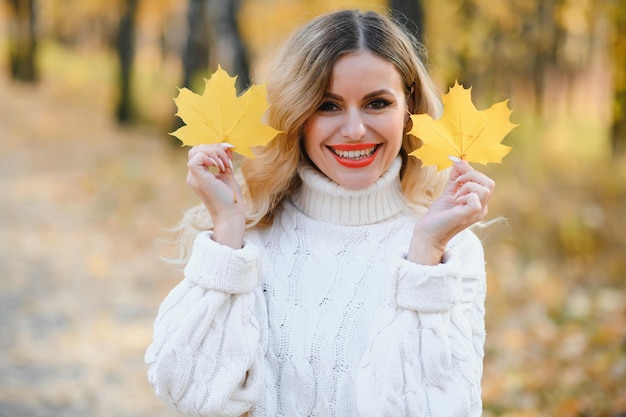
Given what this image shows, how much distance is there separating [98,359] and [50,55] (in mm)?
19624

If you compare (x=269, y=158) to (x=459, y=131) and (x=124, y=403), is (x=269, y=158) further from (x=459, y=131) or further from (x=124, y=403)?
(x=124, y=403)

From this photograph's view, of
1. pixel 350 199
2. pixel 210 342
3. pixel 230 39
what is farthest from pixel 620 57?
pixel 210 342

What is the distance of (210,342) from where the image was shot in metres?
2.26

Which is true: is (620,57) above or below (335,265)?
above

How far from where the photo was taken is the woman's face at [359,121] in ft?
7.71

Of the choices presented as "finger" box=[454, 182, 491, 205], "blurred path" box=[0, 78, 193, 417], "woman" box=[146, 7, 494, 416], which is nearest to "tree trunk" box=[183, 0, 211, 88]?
"blurred path" box=[0, 78, 193, 417]

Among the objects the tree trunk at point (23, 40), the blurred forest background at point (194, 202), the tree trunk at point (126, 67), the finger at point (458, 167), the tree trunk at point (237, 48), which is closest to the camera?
the finger at point (458, 167)

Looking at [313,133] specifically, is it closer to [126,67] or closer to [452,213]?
[452,213]

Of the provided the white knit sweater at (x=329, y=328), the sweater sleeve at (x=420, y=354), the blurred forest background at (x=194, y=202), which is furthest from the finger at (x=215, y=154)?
the blurred forest background at (x=194, y=202)

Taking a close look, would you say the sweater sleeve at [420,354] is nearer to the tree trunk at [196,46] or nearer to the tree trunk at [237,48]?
the tree trunk at [237,48]

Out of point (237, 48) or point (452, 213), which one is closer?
point (452, 213)

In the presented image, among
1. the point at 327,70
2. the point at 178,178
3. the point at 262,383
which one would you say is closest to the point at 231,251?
the point at 262,383

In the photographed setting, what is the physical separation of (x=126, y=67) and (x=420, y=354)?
1381 centimetres

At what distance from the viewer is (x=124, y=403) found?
17.2 ft
